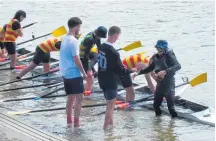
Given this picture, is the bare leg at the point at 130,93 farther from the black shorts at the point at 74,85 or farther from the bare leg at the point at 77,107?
the black shorts at the point at 74,85

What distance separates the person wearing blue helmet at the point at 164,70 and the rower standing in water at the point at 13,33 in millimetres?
4386

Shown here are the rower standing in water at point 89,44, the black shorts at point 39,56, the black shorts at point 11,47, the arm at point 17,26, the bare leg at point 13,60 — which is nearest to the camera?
the rower standing in water at point 89,44

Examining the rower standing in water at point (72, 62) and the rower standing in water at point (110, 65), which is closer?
the rower standing in water at point (110, 65)

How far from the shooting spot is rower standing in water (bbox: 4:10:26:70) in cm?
1435

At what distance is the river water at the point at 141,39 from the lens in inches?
408

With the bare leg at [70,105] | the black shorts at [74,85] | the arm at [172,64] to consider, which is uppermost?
the arm at [172,64]

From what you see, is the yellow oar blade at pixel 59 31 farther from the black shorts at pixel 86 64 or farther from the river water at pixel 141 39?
the black shorts at pixel 86 64

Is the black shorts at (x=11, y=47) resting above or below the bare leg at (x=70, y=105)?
above

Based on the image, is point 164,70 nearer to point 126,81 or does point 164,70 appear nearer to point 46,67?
point 126,81

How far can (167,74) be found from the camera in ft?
35.1

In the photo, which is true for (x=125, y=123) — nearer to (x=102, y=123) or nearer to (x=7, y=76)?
(x=102, y=123)

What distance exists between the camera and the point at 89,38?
11555 millimetres

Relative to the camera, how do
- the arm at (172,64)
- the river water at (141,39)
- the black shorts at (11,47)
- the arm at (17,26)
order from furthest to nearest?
the black shorts at (11,47) < the arm at (17,26) < the arm at (172,64) < the river water at (141,39)

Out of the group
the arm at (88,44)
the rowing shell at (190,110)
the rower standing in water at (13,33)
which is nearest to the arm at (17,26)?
the rower standing in water at (13,33)
